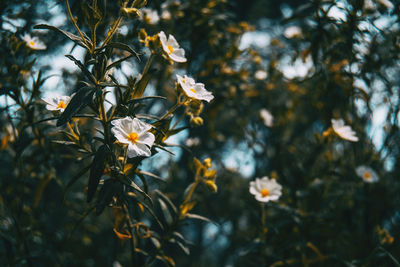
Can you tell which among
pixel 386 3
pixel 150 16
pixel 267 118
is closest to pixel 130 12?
pixel 150 16

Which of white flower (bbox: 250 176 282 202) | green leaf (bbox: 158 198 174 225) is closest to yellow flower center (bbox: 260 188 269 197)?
white flower (bbox: 250 176 282 202)

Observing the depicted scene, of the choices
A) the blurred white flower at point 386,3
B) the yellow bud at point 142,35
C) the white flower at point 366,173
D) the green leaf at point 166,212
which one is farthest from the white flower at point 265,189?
the blurred white flower at point 386,3

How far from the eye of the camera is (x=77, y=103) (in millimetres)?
939

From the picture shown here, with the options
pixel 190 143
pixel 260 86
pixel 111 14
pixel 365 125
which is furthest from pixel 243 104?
pixel 111 14

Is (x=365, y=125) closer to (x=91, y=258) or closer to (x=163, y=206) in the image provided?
(x=163, y=206)

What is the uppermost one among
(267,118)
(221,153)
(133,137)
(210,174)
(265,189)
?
(133,137)

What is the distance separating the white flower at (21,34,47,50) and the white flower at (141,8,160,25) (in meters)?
0.49

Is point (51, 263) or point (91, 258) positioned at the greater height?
point (51, 263)

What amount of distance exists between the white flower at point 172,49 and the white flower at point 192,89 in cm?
8

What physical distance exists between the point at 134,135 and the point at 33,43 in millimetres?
869

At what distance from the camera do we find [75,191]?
229 centimetres

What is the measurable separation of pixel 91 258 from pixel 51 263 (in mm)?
616

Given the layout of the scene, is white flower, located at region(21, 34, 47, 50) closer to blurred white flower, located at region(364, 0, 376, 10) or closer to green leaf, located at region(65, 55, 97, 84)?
green leaf, located at region(65, 55, 97, 84)

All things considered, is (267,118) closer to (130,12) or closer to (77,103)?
(130,12)
